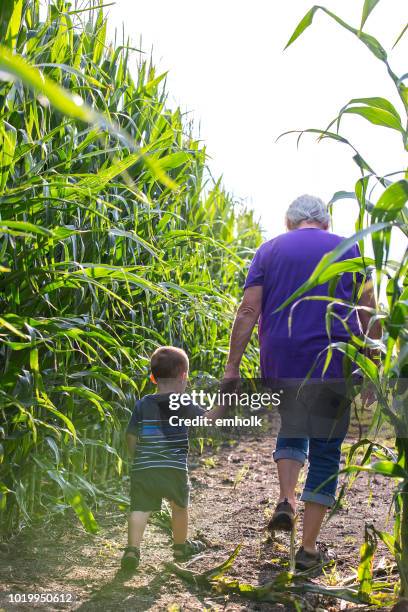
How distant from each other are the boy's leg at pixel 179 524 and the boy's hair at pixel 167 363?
42 cm

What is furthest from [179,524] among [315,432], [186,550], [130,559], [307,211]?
[307,211]

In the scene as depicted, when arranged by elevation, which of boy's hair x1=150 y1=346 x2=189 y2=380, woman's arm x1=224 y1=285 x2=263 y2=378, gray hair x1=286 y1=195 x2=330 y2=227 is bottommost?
boy's hair x1=150 y1=346 x2=189 y2=380

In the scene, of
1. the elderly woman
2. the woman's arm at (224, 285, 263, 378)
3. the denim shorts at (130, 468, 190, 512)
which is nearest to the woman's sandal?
the denim shorts at (130, 468, 190, 512)

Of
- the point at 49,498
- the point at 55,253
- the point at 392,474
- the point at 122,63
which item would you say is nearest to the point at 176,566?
the point at 49,498

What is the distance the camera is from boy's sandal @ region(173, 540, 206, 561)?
2.51m

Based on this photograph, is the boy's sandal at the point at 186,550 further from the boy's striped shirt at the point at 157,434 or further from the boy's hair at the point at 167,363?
the boy's hair at the point at 167,363

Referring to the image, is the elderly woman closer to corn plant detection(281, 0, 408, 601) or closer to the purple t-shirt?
the purple t-shirt

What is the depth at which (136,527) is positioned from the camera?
240cm

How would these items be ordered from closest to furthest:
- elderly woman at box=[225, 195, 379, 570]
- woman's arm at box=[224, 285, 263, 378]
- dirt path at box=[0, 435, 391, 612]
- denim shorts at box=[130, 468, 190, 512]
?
dirt path at box=[0, 435, 391, 612] → denim shorts at box=[130, 468, 190, 512] → elderly woman at box=[225, 195, 379, 570] → woman's arm at box=[224, 285, 263, 378]

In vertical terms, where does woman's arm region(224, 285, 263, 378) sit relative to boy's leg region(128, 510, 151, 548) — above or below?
above

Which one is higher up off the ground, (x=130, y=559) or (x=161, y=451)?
(x=161, y=451)

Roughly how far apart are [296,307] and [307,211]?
397 millimetres

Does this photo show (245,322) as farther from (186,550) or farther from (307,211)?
(186,550)

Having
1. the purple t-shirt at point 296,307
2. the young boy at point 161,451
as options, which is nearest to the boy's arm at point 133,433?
the young boy at point 161,451
